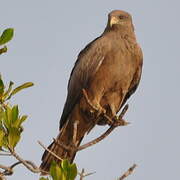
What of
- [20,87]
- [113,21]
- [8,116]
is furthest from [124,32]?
[8,116]

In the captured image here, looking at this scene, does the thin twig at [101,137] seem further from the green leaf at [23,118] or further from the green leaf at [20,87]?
the green leaf at [20,87]

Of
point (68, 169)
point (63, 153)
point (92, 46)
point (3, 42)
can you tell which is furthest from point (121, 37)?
point (68, 169)

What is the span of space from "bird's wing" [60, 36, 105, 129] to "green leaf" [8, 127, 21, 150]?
10.1 ft

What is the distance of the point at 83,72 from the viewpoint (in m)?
7.63

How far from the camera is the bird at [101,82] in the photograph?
737 cm

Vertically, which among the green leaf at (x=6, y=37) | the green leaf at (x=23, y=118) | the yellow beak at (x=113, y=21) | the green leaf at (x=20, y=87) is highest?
the yellow beak at (x=113, y=21)

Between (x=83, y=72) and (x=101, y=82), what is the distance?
40 centimetres

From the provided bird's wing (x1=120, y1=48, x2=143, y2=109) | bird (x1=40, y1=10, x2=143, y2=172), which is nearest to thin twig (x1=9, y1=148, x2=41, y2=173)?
bird (x1=40, y1=10, x2=143, y2=172)

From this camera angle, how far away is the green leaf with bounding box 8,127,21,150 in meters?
4.40

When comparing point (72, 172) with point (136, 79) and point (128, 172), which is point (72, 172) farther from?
point (136, 79)

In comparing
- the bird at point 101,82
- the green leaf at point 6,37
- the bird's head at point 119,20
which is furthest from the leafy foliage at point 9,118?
the bird's head at point 119,20

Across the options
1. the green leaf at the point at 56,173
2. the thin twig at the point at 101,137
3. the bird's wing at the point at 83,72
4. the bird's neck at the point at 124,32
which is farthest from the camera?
the bird's neck at the point at 124,32

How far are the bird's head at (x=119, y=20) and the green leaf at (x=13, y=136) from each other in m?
4.14

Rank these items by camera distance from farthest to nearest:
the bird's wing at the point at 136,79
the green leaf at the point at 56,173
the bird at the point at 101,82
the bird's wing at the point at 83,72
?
1. the bird's wing at the point at 136,79
2. the bird's wing at the point at 83,72
3. the bird at the point at 101,82
4. the green leaf at the point at 56,173
